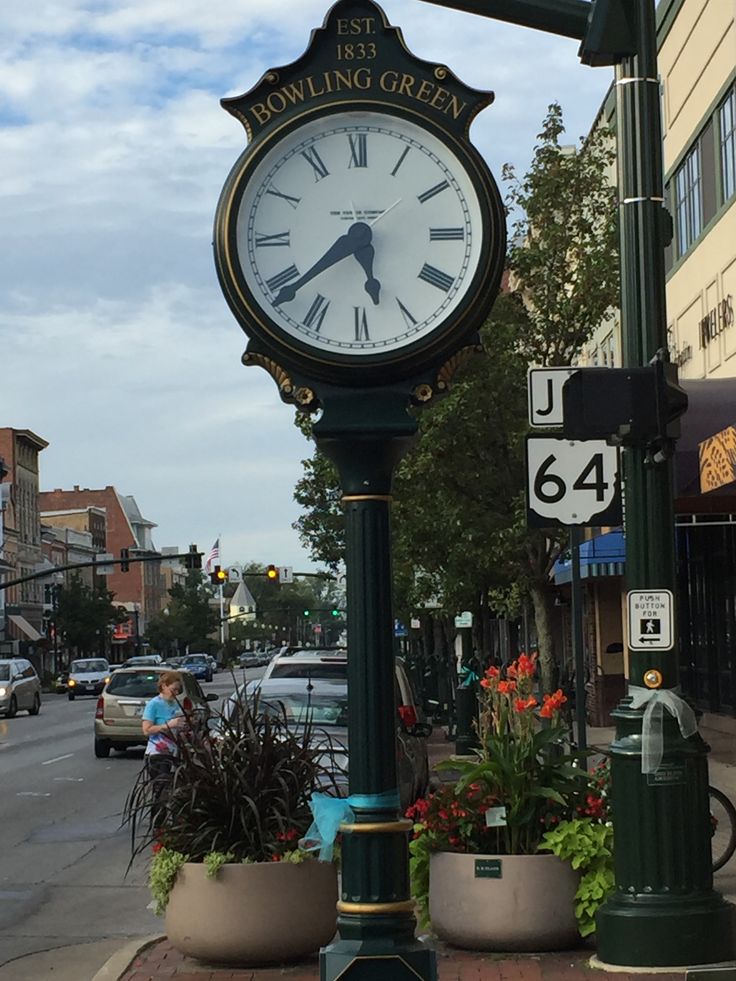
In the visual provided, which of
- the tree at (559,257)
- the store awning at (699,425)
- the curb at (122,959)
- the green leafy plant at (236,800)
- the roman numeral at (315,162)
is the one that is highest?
the tree at (559,257)

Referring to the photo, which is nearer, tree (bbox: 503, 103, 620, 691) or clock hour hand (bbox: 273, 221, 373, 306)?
clock hour hand (bbox: 273, 221, 373, 306)

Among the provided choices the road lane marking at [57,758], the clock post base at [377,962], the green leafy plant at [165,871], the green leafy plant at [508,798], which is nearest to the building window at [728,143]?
the road lane marking at [57,758]

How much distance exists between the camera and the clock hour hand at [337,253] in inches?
246

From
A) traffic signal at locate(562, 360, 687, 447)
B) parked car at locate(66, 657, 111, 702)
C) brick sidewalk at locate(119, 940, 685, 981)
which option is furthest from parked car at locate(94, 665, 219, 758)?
parked car at locate(66, 657, 111, 702)

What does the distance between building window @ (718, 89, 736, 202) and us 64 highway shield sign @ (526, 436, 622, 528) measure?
12.8 meters

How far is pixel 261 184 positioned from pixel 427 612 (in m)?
38.9

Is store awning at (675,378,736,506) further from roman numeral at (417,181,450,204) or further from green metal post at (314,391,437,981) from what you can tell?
green metal post at (314,391,437,981)

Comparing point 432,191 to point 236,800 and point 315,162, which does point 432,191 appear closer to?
point 315,162

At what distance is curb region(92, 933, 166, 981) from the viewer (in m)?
8.32

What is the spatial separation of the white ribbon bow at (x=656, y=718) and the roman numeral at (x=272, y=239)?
2615 millimetres

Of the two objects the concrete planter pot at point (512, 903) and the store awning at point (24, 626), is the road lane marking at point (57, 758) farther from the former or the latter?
the store awning at point (24, 626)

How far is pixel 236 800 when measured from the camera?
8.65m

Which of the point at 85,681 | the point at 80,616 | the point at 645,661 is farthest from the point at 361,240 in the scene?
the point at 80,616

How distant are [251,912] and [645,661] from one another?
2504 millimetres
